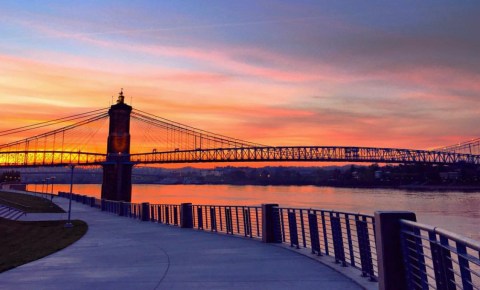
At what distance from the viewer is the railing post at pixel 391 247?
18.9ft

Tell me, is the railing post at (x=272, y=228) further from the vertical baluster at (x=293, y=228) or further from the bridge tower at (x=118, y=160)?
the bridge tower at (x=118, y=160)

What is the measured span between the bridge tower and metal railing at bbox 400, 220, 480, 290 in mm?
51863

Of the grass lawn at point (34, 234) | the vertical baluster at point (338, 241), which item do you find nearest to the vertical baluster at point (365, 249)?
the vertical baluster at point (338, 241)

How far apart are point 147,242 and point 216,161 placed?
85.9 metres

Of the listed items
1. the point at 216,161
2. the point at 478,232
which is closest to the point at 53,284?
the point at 478,232

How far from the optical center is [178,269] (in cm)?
908

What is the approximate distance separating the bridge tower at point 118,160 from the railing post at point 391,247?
169 feet

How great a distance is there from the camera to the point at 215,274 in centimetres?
845

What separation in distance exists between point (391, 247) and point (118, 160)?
53.7 meters

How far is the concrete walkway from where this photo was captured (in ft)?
25.1

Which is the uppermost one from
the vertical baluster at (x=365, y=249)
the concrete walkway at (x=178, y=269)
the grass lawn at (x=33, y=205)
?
the grass lawn at (x=33, y=205)

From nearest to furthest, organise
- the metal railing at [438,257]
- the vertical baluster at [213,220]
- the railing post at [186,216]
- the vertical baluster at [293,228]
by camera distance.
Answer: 1. the metal railing at [438,257]
2. the vertical baluster at [293,228]
3. the vertical baluster at [213,220]
4. the railing post at [186,216]

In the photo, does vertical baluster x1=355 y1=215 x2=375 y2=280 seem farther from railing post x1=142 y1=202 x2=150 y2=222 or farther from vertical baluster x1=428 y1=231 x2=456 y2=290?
railing post x1=142 y1=202 x2=150 y2=222

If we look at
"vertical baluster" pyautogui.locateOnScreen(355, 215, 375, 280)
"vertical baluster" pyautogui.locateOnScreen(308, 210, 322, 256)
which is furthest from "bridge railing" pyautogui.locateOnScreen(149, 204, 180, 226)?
"vertical baluster" pyautogui.locateOnScreen(355, 215, 375, 280)
